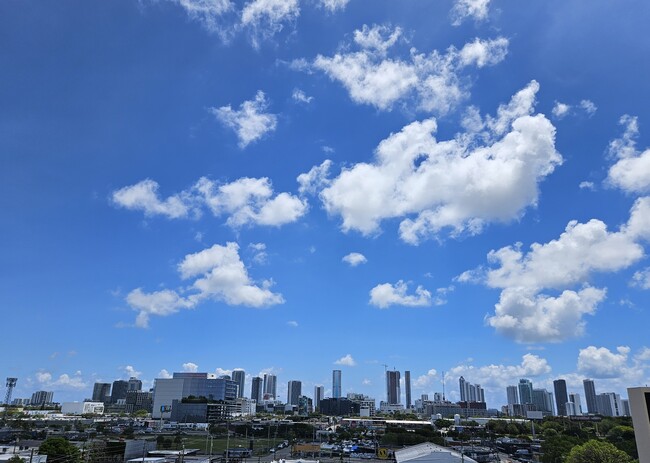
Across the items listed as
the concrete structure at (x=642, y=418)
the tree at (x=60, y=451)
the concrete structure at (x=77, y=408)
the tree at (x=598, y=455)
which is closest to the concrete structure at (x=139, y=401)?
the concrete structure at (x=77, y=408)

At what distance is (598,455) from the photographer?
3669 cm

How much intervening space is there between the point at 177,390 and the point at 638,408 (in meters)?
135

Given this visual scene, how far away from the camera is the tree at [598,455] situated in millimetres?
36250

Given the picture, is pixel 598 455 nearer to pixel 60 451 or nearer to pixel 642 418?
pixel 642 418

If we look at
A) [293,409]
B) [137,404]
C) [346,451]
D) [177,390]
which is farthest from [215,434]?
[137,404]

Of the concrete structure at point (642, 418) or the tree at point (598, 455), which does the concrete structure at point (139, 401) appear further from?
the concrete structure at point (642, 418)

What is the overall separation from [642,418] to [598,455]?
26.9m

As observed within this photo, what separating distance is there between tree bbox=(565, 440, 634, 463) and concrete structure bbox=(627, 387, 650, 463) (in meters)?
26.3

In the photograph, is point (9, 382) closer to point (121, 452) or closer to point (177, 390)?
point (177, 390)

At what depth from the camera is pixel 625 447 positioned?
5297 centimetres

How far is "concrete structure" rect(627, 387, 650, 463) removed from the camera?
14.6 metres

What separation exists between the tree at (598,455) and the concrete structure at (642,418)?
86.3ft

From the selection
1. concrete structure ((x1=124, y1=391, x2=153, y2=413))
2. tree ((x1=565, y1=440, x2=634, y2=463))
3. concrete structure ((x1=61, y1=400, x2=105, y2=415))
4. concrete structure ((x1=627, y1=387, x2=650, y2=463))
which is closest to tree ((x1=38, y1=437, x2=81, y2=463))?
tree ((x1=565, y1=440, x2=634, y2=463))

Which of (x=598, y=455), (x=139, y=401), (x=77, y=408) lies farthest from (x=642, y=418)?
(x=139, y=401)
